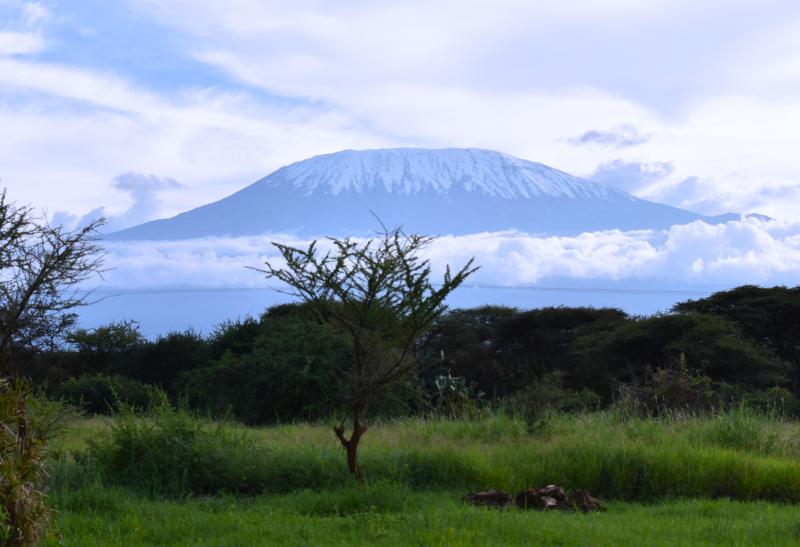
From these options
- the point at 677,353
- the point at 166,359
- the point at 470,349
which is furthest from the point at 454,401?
the point at 166,359

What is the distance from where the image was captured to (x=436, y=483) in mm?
10695

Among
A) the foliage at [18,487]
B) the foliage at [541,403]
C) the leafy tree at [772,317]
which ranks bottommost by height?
the foliage at [541,403]

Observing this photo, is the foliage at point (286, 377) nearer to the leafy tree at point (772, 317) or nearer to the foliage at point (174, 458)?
the foliage at point (174, 458)

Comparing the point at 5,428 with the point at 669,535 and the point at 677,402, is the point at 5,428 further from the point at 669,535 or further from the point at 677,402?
the point at 677,402

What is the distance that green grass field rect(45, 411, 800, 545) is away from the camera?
798 centimetres

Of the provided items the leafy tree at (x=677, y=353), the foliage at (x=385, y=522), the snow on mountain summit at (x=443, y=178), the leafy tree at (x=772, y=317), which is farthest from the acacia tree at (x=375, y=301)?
the snow on mountain summit at (x=443, y=178)

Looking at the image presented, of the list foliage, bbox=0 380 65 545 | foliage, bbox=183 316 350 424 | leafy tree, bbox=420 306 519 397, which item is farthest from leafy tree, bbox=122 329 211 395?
foliage, bbox=0 380 65 545

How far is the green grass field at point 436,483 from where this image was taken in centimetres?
798

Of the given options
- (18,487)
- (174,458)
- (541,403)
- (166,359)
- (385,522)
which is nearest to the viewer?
(18,487)

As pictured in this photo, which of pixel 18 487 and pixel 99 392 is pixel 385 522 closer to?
pixel 18 487

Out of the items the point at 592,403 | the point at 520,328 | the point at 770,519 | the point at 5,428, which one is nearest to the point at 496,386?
the point at 520,328

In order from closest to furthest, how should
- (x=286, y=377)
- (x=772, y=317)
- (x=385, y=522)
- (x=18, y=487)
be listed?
(x=18, y=487) → (x=385, y=522) → (x=286, y=377) → (x=772, y=317)

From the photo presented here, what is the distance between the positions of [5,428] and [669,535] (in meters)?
5.63

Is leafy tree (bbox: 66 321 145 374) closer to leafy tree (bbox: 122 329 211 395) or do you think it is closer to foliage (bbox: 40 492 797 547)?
leafy tree (bbox: 122 329 211 395)
